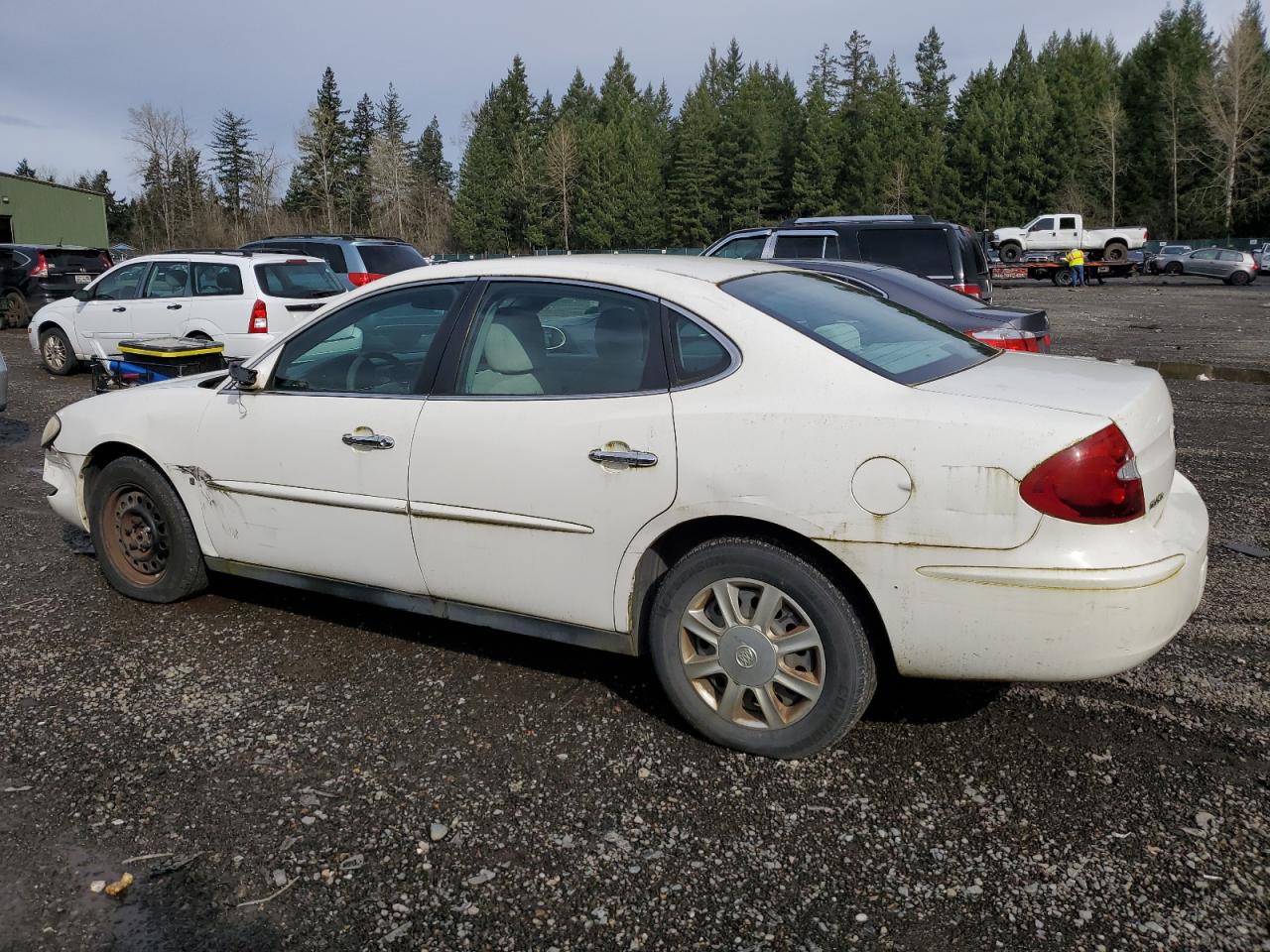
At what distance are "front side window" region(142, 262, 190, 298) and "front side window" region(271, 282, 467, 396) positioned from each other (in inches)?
368

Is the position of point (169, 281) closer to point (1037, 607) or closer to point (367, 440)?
point (367, 440)

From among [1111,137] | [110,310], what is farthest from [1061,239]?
[110,310]

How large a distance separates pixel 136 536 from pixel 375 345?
168cm

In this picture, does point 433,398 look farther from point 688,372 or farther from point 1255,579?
point 1255,579

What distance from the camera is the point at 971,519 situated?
300 centimetres

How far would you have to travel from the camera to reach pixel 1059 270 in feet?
132

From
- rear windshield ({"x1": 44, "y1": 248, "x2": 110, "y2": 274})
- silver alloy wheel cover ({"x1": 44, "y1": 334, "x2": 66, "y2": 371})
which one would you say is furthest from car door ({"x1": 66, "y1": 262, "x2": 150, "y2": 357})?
rear windshield ({"x1": 44, "y1": 248, "x2": 110, "y2": 274})

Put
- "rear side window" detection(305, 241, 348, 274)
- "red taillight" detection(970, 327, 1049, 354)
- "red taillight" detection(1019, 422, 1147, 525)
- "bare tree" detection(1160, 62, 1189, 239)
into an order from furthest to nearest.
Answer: "bare tree" detection(1160, 62, 1189, 239), "rear side window" detection(305, 241, 348, 274), "red taillight" detection(970, 327, 1049, 354), "red taillight" detection(1019, 422, 1147, 525)

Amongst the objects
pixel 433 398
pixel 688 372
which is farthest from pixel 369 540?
pixel 688 372

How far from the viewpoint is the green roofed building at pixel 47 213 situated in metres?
47.2

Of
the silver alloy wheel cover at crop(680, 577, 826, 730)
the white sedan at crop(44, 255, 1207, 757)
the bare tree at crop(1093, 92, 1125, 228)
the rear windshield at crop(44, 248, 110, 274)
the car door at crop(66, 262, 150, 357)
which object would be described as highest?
the bare tree at crop(1093, 92, 1125, 228)

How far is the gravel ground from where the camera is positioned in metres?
2.66

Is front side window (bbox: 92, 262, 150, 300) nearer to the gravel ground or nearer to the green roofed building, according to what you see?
the gravel ground

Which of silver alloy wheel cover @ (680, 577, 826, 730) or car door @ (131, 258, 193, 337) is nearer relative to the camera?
silver alloy wheel cover @ (680, 577, 826, 730)
